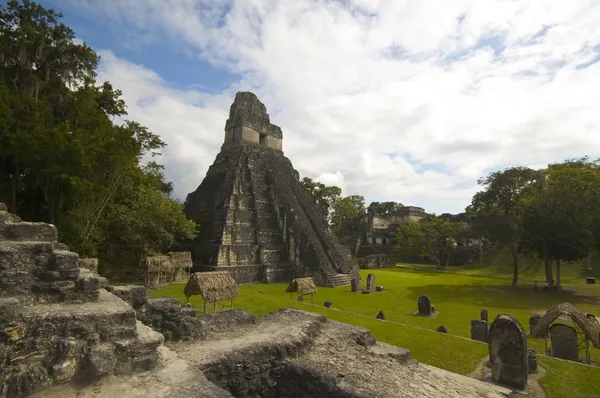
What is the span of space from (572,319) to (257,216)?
17593 mm

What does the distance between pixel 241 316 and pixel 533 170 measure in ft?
88.8

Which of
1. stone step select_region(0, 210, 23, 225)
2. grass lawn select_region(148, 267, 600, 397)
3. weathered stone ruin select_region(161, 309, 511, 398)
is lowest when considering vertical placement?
grass lawn select_region(148, 267, 600, 397)

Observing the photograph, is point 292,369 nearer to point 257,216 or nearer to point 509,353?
point 509,353

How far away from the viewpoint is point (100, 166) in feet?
51.0

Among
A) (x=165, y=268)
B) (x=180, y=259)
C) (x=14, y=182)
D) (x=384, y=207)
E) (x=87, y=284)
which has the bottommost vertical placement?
(x=165, y=268)

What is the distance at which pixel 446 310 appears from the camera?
14414 mm

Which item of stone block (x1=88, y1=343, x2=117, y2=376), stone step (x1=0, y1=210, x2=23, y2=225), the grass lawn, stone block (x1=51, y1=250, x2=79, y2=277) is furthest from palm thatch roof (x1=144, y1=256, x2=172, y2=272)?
stone block (x1=88, y1=343, x2=117, y2=376)

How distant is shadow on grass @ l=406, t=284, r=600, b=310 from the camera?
16359mm

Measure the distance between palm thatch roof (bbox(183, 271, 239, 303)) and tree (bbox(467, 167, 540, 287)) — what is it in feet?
67.8

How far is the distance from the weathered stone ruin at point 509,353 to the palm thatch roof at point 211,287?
26.1 ft

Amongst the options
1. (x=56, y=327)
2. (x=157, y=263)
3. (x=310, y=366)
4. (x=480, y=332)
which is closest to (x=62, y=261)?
(x=56, y=327)

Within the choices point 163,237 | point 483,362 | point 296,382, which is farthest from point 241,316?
point 163,237

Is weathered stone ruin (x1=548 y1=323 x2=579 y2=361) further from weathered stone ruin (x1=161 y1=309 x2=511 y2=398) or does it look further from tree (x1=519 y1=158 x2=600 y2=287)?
tree (x1=519 y1=158 x2=600 y2=287)

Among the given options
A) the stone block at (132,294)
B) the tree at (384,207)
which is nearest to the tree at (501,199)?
A: the stone block at (132,294)
